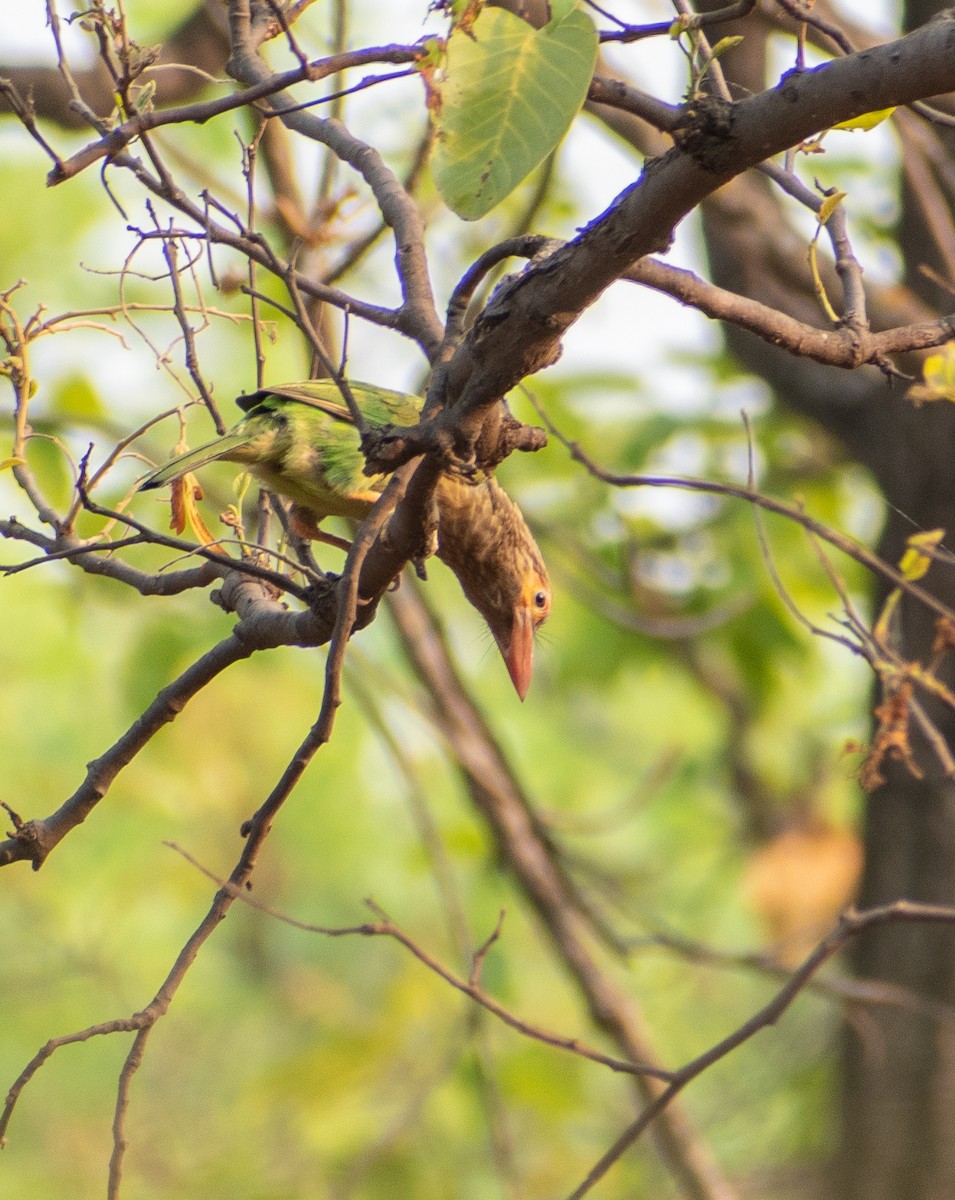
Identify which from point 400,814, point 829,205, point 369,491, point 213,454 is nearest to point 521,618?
point 369,491

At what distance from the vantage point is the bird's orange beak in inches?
117

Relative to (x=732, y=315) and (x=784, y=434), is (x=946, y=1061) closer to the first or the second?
(x=784, y=434)

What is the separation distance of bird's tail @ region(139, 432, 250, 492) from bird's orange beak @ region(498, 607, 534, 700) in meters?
0.76

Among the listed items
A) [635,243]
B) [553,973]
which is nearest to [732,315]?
[635,243]

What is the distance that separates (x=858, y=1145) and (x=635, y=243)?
3.85 m

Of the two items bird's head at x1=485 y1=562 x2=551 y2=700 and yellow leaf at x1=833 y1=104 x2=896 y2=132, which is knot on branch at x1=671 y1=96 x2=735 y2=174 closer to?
yellow leaf at x1=833 y1=104 x2=896 y2=132

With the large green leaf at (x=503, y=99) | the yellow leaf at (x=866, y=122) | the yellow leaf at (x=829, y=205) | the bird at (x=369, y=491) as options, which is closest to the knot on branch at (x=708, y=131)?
the large green leaf at (x=503, y=99)

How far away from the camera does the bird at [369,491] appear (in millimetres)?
2709

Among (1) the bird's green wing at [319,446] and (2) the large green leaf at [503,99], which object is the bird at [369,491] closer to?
(1) the bird's green wing at [319,446]

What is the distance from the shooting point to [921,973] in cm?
430

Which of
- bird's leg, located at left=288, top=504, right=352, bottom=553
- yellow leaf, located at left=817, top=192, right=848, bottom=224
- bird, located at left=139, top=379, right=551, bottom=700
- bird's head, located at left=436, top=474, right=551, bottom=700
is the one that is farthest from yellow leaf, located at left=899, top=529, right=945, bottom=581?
bird's leg, located at left=288, top=504, right=352, bottom=553

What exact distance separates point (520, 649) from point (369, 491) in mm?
526

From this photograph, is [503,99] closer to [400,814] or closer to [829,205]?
[829,205]

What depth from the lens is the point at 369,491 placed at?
2.74m
